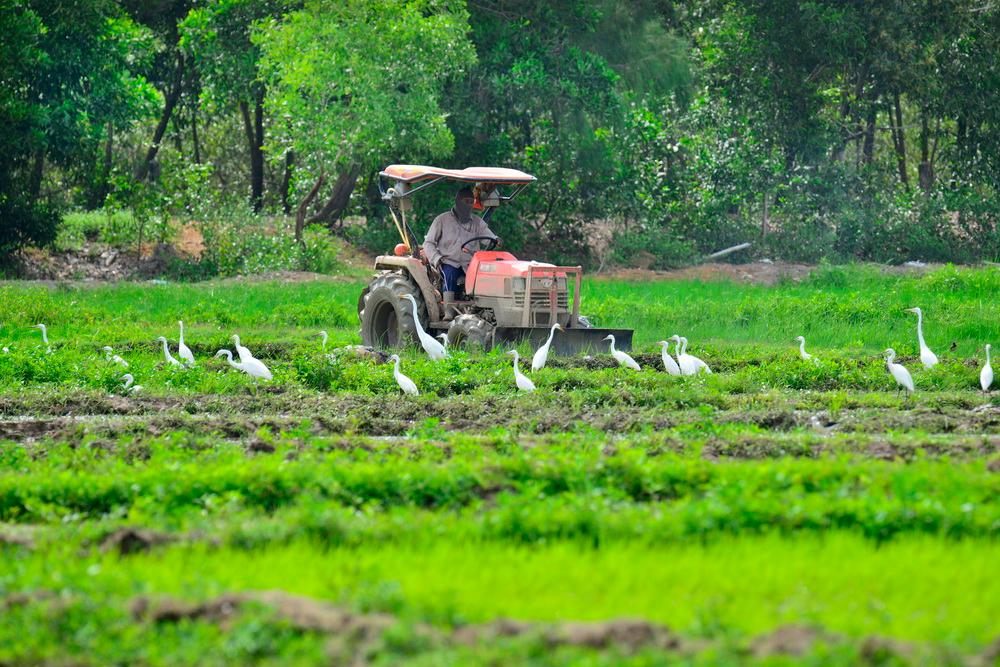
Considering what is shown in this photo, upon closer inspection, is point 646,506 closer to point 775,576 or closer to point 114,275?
point 775,576

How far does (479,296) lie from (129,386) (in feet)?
15.4

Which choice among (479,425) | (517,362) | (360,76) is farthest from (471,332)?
(360,76)

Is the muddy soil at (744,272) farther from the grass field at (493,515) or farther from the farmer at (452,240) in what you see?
the grass field at (493,515)

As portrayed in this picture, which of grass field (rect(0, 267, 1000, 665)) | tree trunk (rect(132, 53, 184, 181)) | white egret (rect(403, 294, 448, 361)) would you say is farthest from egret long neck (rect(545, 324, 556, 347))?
tree trunk (rect(132, 53, 184, 181))

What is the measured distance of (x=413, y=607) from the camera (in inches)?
245

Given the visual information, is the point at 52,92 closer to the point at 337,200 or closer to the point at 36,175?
the point at 36,175

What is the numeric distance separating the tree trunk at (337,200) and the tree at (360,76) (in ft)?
13.2

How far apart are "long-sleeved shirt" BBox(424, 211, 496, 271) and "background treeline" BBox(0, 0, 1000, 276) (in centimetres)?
1284

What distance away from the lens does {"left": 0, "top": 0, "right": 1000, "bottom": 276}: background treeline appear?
3092 centimetres

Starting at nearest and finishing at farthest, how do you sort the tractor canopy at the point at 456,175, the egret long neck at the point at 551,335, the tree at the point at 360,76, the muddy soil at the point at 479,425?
the muddy soil at the point at 479,425 < the egret long neck at the point at 551,335 < the tractor canopy at the point at 456,175 < the tree at the point at 360,76

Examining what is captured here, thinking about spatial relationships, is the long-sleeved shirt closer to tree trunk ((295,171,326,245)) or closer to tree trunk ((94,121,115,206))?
tree trunk ((295,171,326,245))

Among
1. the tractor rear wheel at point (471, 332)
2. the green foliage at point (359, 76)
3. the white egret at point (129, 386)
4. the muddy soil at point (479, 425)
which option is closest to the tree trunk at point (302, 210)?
the green foliage at point (359, 76)

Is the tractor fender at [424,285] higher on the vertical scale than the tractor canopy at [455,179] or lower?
lower

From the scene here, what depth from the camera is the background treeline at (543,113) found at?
101 feet
